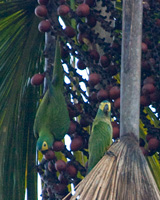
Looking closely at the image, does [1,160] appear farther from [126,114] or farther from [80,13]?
[126,114]

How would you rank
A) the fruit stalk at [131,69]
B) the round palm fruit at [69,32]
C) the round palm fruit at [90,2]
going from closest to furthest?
the fruit stalk at [131,69]
the round palm fruit at [90,2]
the round palm fruit at [69,32]

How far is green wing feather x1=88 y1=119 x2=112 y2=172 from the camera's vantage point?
10.4 feet

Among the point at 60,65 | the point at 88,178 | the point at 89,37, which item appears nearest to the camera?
the point at 88,178

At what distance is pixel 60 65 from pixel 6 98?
0.86 metres

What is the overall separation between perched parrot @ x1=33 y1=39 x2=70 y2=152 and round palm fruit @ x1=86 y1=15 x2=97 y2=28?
254 millimetres

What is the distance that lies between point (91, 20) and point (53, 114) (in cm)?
75

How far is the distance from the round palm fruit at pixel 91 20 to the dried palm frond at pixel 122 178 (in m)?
1.20

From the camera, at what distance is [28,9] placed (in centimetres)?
416

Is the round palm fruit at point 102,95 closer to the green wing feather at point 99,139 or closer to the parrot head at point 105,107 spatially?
the parrot head at point 105,107

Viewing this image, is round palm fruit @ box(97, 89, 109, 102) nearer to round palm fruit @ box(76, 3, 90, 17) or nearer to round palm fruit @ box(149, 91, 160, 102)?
round palm fruit @ box(149, 91, 160, 102)

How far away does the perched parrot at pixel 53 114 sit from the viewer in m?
3.35

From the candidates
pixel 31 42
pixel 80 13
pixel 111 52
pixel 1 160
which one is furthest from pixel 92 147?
pixel 31 42

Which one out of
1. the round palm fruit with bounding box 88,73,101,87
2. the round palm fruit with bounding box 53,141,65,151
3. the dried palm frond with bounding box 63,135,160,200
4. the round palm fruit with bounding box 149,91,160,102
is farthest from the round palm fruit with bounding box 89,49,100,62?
the dried palm frond with bounding box 63,135,160,200

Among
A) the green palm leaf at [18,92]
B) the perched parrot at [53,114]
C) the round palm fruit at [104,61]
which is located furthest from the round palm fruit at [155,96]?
the green palm leaf at [18,92]
